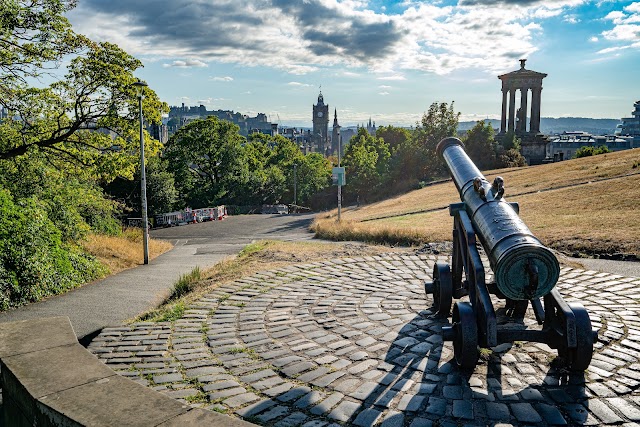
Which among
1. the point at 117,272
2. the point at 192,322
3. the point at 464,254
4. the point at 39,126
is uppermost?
the point at 39,126

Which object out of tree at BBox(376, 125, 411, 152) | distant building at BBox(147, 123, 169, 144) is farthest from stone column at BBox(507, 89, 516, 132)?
distant building at BBox(147, 123, 169, 144)

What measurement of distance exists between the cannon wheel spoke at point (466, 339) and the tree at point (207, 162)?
42477 millimetres

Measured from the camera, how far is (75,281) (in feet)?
40.4

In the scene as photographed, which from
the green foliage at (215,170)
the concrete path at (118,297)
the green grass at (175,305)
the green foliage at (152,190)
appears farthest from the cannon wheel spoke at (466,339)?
the green foliage at (215,170)

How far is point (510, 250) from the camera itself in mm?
4887

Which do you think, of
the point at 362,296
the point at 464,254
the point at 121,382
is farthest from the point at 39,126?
the point at 121,382

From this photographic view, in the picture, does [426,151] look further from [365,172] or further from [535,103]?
[535,103]

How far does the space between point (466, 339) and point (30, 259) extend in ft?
31.6

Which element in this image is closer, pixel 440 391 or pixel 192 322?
pixel 440 391

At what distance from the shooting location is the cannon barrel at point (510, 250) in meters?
4.89

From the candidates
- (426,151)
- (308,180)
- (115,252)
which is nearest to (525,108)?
(426,151)

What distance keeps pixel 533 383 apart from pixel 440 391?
0.94 m

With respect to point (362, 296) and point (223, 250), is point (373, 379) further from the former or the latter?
point (223, 250)

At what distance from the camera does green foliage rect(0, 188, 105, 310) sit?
34.1 feet
